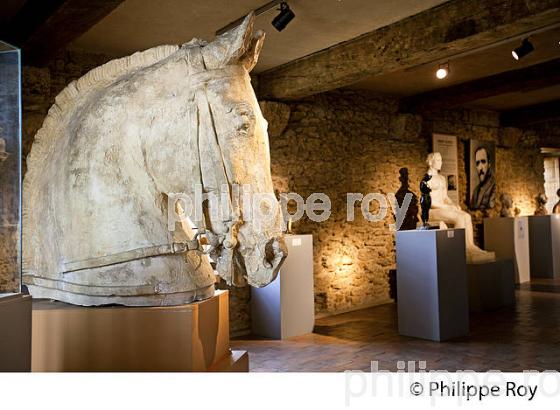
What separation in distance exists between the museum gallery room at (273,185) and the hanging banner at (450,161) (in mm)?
48

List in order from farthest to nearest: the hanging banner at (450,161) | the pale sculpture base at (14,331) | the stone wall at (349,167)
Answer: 1. the hanging banner at (450,161)
2. the stone wall at (349,167)
3. the pale sculpture base at (14,331)

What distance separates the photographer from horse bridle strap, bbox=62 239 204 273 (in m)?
1.43

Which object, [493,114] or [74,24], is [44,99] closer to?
[74,24]

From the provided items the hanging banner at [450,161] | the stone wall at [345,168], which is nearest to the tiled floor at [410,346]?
the stone wall at [345,168]

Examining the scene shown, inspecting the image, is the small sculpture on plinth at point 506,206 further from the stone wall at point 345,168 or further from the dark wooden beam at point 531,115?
the stone wall at point 345,168

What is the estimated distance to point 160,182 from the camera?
1.43 m

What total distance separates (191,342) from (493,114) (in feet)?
33.5

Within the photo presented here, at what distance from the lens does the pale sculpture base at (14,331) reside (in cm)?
107

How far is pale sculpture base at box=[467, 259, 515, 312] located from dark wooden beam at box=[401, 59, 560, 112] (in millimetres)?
2537

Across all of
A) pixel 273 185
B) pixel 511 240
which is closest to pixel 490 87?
pixel 511 240

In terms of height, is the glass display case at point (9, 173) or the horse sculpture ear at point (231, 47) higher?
the horse sculpture ear at point (231, 47)

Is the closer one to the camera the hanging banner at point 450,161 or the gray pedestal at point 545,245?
the hanging banner at point 450,161

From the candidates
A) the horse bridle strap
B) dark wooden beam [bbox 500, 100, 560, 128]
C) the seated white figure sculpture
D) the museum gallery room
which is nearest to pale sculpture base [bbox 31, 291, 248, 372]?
the museum gallery room
